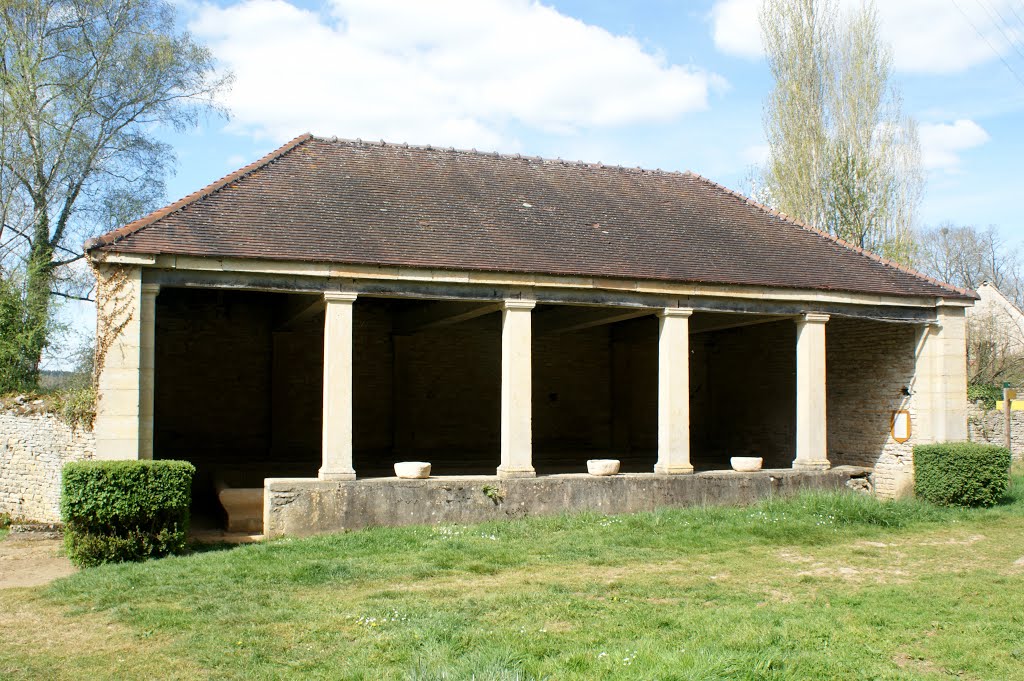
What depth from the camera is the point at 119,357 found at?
10992 mm

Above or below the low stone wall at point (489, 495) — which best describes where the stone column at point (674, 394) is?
above

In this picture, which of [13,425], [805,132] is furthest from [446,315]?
[805,132]

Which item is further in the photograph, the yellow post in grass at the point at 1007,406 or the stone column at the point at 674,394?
the yellow post in grass at the point at 1007,406

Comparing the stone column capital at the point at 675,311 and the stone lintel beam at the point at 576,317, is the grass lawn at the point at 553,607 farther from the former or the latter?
the stone lintel beam at the point at 576,317

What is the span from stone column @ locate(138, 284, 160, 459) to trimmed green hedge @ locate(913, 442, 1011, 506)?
11521 mm

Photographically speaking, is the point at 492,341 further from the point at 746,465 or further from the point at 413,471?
the point at 413,471

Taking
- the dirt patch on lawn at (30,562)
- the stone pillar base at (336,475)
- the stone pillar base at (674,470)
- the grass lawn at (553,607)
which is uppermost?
the stone pillar base at (336,475)

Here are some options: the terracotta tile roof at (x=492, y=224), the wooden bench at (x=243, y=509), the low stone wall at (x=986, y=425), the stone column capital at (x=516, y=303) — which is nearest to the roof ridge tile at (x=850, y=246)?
the terracotta tile roof at (x=492, y=224)

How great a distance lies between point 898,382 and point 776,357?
2925 millimetres

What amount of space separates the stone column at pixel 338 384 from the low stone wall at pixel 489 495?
0.39 meters

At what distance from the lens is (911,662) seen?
6.28 m

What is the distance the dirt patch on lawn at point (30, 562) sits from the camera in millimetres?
9415

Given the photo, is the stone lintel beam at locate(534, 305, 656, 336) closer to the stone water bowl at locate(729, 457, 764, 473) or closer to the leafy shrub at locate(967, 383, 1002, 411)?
the stone water bowl at locate(729, 457, 764, 473)

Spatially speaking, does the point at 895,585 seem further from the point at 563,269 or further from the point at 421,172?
the point at 421,172
